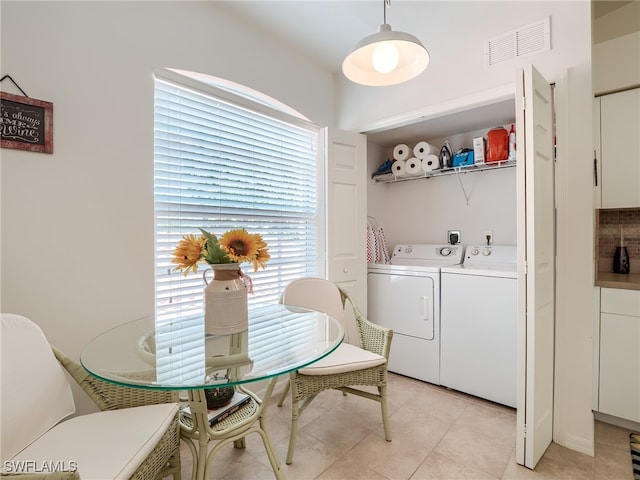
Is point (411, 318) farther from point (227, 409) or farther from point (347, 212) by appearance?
point (227, 409)

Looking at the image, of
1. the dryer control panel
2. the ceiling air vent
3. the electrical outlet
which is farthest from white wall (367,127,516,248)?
the ceiling air vent

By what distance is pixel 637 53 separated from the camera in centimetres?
218

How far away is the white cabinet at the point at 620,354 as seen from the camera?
1.95 metres

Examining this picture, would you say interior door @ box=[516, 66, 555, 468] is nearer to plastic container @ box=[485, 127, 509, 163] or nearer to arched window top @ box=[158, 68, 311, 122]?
plastic container @ box=[485, 127, 509, 163]

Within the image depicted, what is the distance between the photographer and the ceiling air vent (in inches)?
74.8

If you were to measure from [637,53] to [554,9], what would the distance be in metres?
0.86

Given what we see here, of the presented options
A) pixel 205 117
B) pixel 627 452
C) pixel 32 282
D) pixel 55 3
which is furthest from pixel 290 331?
pixel 627 452

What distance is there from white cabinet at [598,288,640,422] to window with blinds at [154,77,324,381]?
2015 millimetres

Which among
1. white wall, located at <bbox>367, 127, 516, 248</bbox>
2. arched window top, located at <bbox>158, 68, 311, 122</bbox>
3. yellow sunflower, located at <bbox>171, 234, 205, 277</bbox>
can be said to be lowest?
yellow sunflower, located at <bbox>171, 234, 205, 277</bbox>

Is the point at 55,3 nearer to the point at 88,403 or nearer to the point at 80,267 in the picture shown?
the point at 80,267

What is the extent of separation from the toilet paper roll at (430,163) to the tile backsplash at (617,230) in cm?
129

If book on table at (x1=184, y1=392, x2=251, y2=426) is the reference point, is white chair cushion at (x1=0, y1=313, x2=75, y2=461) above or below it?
above

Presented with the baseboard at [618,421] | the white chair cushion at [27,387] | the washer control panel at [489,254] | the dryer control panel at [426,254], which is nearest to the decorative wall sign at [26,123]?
the white chair cushion at [27,387]

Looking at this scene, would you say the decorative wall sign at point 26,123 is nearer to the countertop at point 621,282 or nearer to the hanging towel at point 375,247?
the hanging towel at point 375,247
